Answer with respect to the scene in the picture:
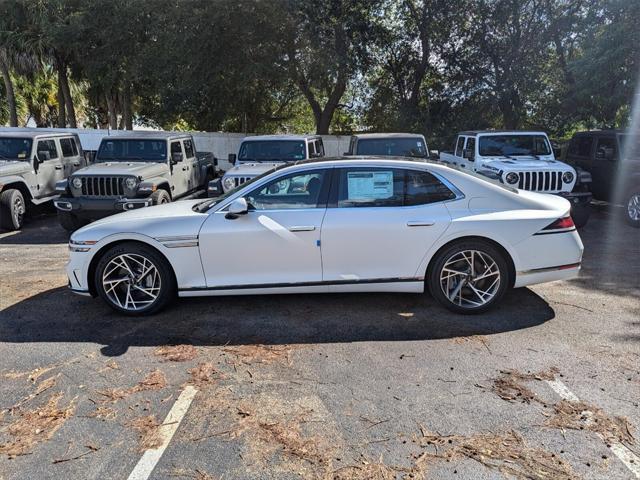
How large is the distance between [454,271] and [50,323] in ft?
12.8

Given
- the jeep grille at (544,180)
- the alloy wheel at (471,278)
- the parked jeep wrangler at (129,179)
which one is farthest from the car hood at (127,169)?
the jeep grille at (544,180)

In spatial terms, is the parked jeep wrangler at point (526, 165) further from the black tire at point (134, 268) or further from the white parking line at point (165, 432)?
the white parking line at point (165, 432)

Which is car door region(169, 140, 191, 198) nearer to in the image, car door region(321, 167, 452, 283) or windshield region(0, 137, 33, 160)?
windshield region(0, 137, 33, 160)

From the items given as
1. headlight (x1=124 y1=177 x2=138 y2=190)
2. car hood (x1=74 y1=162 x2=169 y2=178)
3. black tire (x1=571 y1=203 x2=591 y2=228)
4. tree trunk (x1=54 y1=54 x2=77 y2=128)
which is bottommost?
black tire (x1=571 y1=203 x2=591 y2=228)

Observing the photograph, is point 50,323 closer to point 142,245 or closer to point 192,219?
point 142,245

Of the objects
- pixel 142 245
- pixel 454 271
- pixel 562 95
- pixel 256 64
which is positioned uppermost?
pixel 256 64

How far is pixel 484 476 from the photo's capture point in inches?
108

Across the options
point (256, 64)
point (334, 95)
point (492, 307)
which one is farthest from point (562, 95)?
point (492, 307)

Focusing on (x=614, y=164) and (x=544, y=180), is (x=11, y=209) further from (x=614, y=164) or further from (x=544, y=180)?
(x=614, y=164)

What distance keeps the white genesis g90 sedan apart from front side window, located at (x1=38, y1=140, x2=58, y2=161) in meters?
6.61

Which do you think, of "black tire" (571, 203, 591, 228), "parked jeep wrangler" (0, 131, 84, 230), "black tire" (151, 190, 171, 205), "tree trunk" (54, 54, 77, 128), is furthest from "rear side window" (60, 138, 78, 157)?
"tree trunk" (54, 54, 77, 128)

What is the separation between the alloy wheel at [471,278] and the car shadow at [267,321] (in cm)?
17

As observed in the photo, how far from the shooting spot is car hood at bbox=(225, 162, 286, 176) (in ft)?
31.7

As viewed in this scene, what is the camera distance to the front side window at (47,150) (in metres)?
10.6
